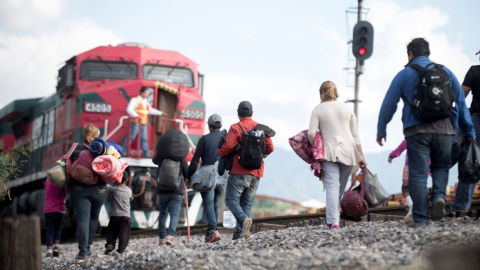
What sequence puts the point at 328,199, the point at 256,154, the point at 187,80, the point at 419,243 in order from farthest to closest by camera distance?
1. the point at 187,80
2. the point at 256,154
3. the point at 328,199
4. the point at 419,243

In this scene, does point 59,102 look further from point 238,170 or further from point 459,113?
point 459,113

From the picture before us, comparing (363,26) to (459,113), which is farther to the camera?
(363,26)

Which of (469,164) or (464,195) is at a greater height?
(469,164)

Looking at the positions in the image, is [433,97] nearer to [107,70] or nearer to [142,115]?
[142,115]

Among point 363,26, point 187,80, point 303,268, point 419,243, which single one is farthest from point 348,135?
point 187,80

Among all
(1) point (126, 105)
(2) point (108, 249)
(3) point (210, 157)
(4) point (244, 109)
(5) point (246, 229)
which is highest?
(1) point (126, 105)

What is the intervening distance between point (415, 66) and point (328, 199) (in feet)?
5.21

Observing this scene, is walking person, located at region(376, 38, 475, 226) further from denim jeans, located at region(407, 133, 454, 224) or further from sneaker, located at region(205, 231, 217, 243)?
sneaker, located at region(205, 231, 217, 243)

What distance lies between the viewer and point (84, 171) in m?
6.10

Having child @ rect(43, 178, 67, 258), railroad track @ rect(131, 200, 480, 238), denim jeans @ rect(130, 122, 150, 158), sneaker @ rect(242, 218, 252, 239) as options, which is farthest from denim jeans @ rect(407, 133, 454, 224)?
denim jeans @ rect(130, 122, 150, 158)

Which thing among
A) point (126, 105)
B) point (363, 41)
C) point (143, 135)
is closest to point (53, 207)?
point (143, 135)

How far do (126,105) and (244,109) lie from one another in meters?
6.72

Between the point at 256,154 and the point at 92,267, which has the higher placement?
the point at 256,154

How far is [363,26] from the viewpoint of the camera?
12.3 meters
